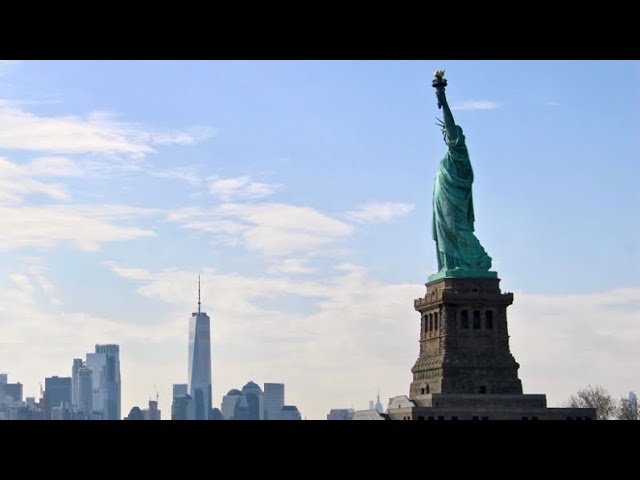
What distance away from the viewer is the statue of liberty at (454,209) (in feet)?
469

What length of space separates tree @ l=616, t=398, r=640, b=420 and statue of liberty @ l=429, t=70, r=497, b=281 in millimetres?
26126

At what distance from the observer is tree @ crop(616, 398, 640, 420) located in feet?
533

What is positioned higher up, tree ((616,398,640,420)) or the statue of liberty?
the statue of liberty

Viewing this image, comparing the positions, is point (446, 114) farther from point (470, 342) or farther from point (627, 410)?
point (627, 410)

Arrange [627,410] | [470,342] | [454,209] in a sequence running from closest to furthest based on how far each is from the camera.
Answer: [470,342] → [454,209] → [627,410]

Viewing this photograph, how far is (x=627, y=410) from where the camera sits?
164 m

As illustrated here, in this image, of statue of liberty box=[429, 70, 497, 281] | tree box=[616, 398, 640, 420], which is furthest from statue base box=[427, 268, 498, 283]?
tree box=[616, 398, 640, 420]

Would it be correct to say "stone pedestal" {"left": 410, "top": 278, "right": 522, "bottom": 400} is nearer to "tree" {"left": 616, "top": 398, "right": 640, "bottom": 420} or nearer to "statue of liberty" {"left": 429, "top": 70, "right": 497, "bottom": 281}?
"statue of liberty" {"left": 429, "top": 70, "right": 497, "bottom": 281}

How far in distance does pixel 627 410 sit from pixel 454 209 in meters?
33.2

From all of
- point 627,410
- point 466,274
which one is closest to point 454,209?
point 466,274

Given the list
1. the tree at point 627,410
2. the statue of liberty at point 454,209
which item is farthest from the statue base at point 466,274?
the tree at point 627,410
